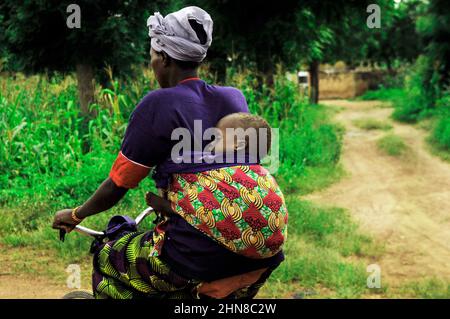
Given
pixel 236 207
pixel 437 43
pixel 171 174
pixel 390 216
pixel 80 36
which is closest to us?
pixel 236 207

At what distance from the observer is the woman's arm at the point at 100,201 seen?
2.30 meters

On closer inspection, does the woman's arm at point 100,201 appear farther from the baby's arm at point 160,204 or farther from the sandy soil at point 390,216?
the sandy soil at point 390,216

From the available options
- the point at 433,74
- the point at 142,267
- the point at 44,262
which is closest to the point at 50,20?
the point at 44,262

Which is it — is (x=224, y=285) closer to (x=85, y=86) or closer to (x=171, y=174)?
(x=171, y=174)

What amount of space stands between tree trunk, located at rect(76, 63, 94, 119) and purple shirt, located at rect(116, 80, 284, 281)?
23.4 ft

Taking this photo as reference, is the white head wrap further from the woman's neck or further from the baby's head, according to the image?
the baby's head

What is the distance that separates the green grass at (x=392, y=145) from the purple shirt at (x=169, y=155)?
375 inches

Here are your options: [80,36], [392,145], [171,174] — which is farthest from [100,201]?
[392,145]

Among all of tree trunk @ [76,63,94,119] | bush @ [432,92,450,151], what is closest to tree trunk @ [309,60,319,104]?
bush @ [432,92,450,151]

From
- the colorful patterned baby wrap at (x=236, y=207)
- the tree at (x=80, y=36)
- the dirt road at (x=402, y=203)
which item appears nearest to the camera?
the colorful patterned baby wrap at (x=236, y=207)

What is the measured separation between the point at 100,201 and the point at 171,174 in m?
0.31

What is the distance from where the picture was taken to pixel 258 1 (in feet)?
39.4

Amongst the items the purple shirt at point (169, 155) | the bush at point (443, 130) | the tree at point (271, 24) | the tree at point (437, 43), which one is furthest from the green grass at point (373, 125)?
the purple shirt at point (169, 155)

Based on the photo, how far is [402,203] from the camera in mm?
7879
